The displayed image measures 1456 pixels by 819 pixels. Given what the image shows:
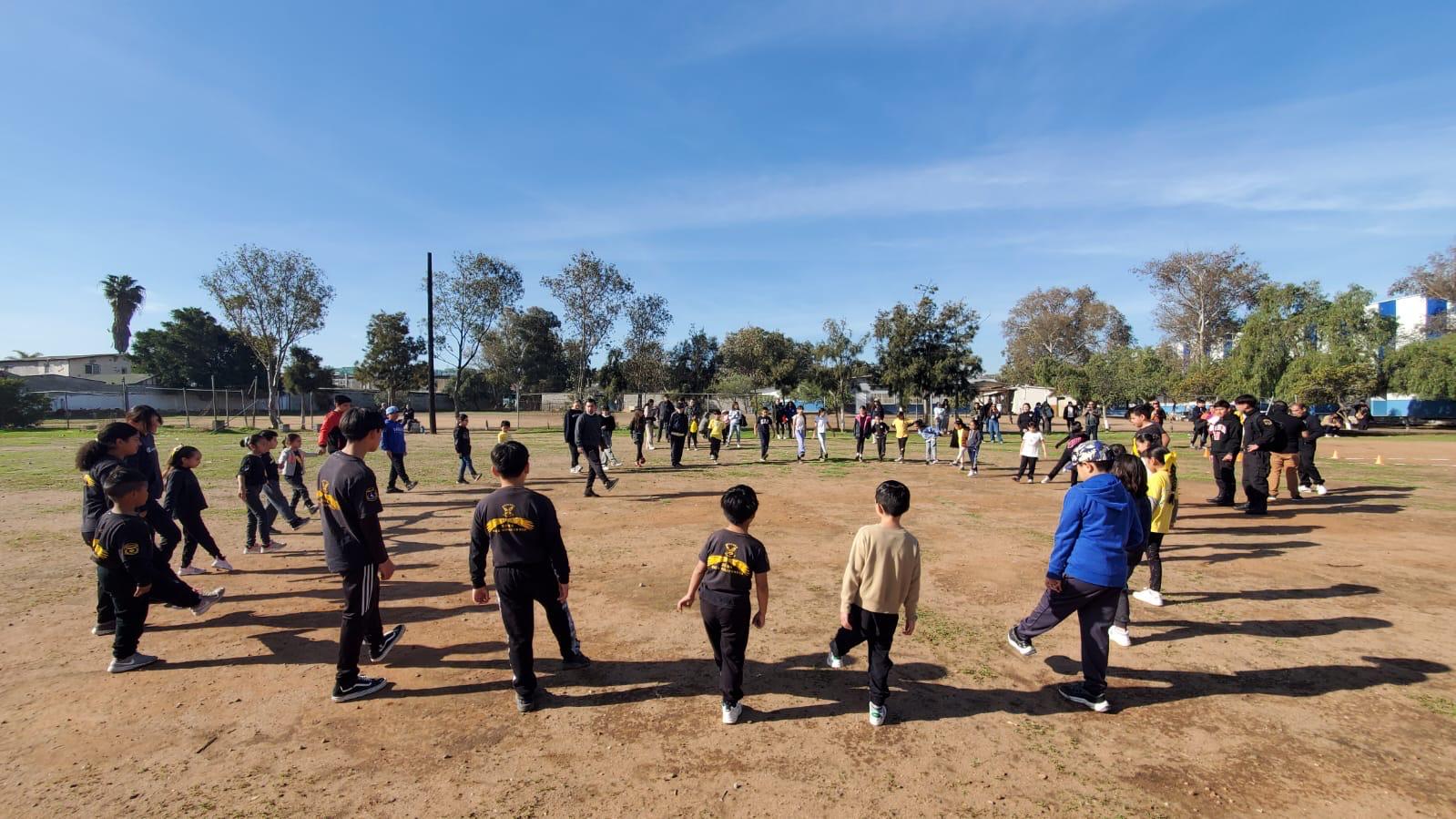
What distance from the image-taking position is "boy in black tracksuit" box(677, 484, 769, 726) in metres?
3.47

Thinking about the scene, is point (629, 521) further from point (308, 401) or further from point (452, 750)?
point (308, 401)

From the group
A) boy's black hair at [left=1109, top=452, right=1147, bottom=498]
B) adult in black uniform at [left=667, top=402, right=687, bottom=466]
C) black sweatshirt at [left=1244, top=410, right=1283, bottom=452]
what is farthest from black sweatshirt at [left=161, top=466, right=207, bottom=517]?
black sweatshirt at [left=1244, top=410, right=1283, bottom=452]

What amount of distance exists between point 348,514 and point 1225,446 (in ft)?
39.8

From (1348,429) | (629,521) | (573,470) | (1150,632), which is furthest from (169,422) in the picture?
(1348,429)

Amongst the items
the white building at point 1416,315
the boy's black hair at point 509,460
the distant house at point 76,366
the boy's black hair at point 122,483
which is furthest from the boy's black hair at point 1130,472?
the distant house at point 76,366

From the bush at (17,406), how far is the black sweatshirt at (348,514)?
4276cm

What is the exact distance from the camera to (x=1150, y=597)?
5719mm

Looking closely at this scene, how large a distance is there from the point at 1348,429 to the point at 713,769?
4268 cm

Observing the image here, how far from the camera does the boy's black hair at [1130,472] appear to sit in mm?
4617

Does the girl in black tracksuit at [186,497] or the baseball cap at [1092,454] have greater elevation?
the baseball cap at [1092,454]

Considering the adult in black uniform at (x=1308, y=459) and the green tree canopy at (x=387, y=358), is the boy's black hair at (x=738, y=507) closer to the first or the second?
the adult in black uniform at (x=1308, y=459)

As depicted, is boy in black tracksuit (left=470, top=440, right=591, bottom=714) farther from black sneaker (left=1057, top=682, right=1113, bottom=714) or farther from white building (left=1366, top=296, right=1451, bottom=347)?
white building (left=1366, top=296, right=1451, bottom=347)

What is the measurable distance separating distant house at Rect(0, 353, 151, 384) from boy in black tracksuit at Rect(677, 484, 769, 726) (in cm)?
8109

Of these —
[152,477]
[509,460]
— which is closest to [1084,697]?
[509,460]
